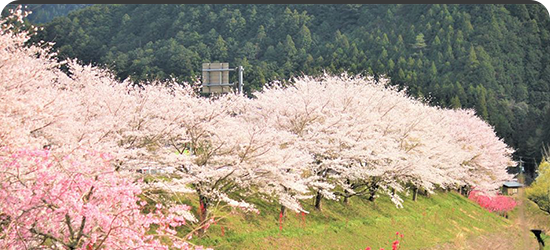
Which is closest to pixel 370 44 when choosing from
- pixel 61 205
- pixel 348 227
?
pixel 348 227

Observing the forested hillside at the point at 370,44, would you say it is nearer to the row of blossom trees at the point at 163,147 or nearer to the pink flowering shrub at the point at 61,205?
the row of blossom trees at the point at 163,147

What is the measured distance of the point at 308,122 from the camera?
20.7 m

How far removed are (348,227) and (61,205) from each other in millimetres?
13973

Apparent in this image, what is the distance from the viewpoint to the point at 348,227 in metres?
20.6

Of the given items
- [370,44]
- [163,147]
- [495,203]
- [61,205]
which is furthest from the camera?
[370,44]

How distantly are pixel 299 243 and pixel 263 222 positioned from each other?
49.2 inches

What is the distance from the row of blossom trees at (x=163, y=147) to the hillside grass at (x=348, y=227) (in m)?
0.64

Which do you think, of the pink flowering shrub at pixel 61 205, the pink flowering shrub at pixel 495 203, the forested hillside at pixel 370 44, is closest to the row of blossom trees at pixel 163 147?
the pink flowering shrub at pixel 61 205

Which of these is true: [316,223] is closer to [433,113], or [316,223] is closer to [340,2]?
[433,113]

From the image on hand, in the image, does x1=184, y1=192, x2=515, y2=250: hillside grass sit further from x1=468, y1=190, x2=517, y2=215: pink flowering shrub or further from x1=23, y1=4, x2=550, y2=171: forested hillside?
x1=23, y1=4, x2=550, y2=171: forested hillside

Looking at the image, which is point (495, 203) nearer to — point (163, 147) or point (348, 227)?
point (348, 227)

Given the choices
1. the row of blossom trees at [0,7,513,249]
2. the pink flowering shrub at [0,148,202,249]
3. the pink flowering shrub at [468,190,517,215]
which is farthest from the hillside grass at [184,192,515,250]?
the pink flowering shrub at [468,190,517,215]

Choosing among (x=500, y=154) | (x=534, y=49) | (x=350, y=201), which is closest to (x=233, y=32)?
(x=534, y=49)

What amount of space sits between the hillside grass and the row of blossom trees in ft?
2.10
